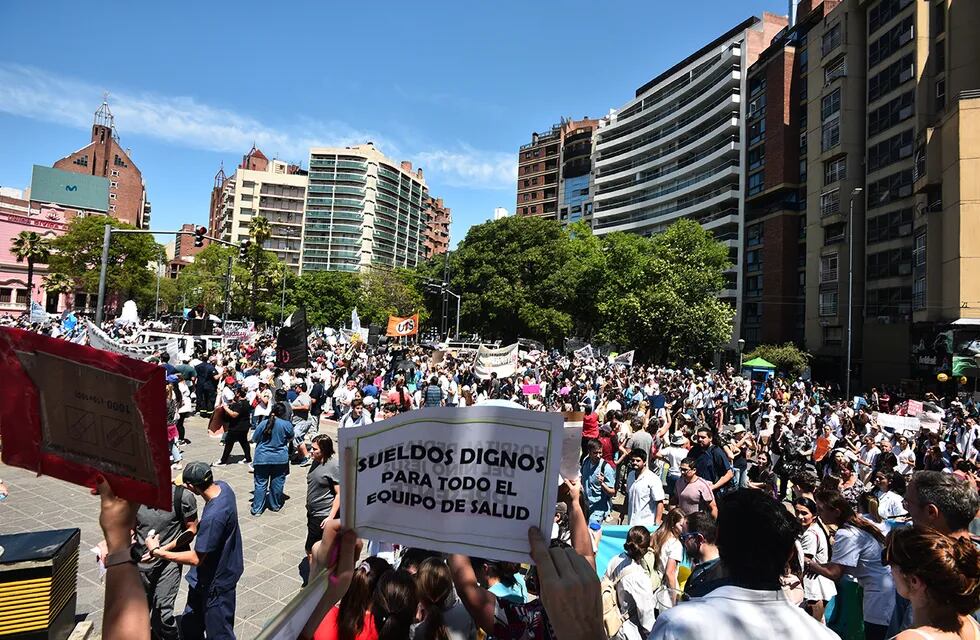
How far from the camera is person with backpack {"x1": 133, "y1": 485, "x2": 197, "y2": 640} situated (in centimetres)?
434

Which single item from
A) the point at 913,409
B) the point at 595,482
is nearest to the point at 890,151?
the point at 913,409

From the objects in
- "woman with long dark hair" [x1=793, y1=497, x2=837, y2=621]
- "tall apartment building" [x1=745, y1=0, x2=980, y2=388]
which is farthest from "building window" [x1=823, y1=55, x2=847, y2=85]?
"woman with long dark hair" [x1=793, y1=497, x2=837, y2=621]

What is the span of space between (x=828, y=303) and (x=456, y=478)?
1798 inches

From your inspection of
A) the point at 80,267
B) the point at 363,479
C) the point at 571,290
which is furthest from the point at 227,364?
the point at 80,267

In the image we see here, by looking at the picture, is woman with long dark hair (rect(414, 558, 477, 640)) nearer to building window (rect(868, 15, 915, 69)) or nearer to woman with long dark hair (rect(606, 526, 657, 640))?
woman with long dark hair (rect(606, 526, 657, 640))

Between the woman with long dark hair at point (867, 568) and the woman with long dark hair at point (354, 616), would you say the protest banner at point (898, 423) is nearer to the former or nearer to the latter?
the woman with long dark hair at point (867, 568)

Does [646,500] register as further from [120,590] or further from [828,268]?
[828,268]

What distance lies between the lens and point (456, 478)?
1868mm

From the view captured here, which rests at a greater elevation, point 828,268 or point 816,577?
point 828,268

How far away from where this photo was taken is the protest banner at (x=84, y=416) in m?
1.95

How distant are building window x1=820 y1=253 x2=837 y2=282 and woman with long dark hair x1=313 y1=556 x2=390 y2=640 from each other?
44.9 meters

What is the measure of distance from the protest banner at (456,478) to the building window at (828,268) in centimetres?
4540

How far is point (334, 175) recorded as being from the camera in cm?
10394

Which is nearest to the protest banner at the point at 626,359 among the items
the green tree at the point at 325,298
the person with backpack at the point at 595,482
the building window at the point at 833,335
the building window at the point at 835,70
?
the person with backpack at the point at 595,482
